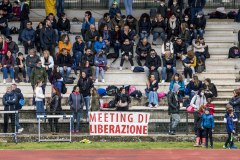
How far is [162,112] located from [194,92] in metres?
2.20

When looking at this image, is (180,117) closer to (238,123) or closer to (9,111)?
(238,123)

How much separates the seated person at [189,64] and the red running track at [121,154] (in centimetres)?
621

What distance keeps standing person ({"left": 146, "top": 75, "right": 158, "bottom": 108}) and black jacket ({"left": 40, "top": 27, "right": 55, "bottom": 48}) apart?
16.4 feet

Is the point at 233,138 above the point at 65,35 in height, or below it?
below

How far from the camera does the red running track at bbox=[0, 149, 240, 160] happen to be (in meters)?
37.2

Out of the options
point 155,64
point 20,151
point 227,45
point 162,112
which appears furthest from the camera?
point 227,45

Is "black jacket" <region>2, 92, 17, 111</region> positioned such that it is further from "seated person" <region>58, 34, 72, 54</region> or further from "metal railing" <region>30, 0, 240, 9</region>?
"metal railing" <region>30, 0, 240, 9</region>

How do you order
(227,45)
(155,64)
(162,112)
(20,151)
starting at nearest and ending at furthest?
(20,151) → (162,112) → (155,64) → (227,45)

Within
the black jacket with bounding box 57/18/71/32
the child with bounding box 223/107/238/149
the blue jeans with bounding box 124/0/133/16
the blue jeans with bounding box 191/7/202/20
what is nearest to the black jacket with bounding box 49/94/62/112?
the black jacket with bounding box 57/18/71/32

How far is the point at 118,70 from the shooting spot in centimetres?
4566

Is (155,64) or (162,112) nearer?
(162,112)

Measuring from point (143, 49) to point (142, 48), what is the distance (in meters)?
0.07

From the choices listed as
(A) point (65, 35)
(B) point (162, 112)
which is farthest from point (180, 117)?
(A) point (65, 35)

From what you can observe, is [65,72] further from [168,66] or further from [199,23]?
[199,23]
